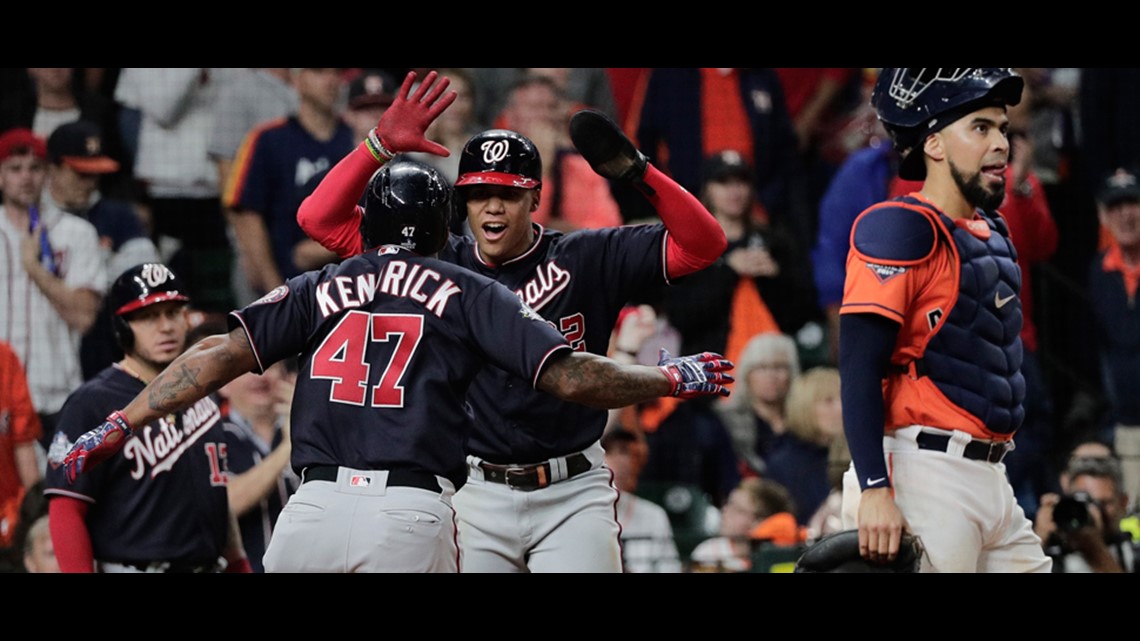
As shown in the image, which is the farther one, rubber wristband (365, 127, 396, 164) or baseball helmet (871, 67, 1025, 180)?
rubber wristband (365, 127, 396, 164)

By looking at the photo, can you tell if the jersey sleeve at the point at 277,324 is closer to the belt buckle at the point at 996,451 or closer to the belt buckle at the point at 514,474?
the belt buckle at the point at 514,474

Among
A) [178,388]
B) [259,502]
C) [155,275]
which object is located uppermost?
[155,275]

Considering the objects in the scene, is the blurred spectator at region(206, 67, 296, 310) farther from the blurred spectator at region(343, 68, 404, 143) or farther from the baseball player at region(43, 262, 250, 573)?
the baseball player at region(43, 262, 250, 573)

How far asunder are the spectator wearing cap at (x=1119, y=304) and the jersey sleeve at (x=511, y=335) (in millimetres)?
5012

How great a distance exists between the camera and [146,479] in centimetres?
571

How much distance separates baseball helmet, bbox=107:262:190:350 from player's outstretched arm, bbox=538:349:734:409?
222cm

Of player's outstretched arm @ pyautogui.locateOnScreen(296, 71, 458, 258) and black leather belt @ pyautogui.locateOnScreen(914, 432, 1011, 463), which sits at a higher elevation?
player's outstretched arm @ pyautogui.locateOnScreen(296, 71, 458, 258)

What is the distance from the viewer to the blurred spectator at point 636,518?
7.45 meters

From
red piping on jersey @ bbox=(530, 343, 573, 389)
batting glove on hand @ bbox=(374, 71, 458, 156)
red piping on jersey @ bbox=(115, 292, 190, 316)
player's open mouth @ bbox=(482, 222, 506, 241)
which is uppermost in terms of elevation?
batting glove on hand @ bbox=(374, 71, 458, 156)

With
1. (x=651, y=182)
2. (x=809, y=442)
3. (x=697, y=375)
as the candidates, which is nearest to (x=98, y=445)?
(x=697, y=375)

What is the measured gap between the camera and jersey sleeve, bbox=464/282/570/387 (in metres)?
4.28

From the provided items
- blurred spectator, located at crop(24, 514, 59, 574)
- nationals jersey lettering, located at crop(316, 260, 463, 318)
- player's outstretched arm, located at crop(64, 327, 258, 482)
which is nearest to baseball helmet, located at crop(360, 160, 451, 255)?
nationals jersey lettering, located at crop(316, 260, 463, 318)

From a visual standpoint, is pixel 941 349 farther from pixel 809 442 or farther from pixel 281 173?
pixel 281 173

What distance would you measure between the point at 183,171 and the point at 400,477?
4.95 m
